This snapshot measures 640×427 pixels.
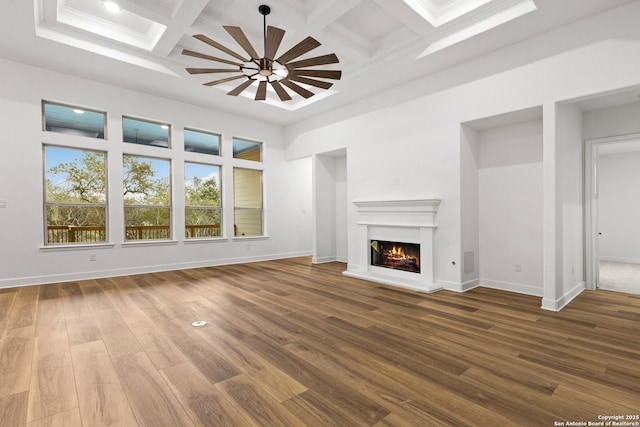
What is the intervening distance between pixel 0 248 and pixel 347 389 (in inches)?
229

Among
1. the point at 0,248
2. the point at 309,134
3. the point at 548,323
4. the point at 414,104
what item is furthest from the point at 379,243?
the point at 0,248

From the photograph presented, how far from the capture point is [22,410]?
1.83 meters

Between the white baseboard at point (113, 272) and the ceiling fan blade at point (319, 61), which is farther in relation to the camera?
the white baseboard at point (113, 272)

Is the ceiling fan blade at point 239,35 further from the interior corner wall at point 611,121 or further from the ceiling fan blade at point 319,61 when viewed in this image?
the interior corner wall at point 611,121

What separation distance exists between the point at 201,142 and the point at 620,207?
1017 cm

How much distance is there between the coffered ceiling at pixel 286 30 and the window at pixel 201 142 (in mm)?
1318

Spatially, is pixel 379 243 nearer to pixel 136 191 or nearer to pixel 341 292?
pixel 341 292

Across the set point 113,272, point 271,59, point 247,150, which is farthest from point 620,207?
point 113,272

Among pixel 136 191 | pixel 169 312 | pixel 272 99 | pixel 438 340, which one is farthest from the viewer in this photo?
pixel 272 99

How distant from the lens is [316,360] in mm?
2447

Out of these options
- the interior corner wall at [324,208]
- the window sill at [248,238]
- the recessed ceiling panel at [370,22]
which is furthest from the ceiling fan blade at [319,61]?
the window sill at [248,238]

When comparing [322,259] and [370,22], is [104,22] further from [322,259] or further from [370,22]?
[322,259]

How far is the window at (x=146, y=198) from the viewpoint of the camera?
6016mm

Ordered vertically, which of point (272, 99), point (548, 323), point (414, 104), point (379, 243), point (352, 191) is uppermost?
point (272, 99)
